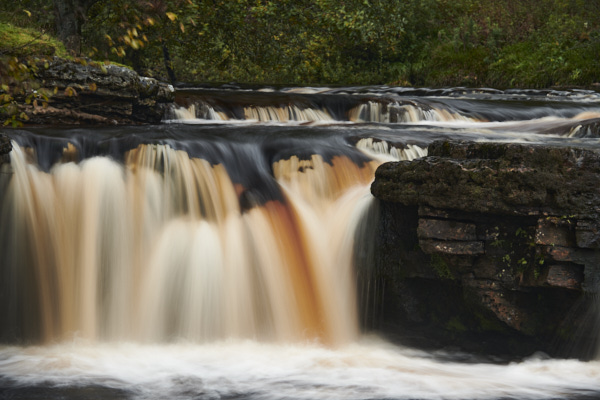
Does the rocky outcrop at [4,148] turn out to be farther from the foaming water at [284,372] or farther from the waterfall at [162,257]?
the foaming water at [284,372]

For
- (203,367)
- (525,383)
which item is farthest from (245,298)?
(525,383)

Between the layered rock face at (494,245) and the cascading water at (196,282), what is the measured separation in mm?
322

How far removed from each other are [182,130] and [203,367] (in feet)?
13.3

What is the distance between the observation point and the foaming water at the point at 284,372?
209 inches

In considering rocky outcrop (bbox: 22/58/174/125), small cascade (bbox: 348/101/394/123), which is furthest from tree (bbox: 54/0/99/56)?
small cascade (bbox: 348/101/394/123)

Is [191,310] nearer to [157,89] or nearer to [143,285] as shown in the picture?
[143,285]

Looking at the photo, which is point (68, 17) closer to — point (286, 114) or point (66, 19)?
point (66, 19)

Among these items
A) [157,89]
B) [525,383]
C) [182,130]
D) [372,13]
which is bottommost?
[525,383]

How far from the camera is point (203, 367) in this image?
5938 millimetres

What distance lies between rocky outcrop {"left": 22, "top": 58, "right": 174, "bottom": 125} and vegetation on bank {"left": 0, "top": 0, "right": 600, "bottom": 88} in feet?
1.42

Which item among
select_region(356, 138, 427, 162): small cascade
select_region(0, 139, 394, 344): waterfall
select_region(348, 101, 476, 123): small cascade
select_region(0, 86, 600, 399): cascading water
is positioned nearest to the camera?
select_region(0, 86, 600, 399): cascading water

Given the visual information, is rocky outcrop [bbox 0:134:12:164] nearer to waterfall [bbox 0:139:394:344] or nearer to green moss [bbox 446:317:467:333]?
waterfall [bbox 0:139:394:344]

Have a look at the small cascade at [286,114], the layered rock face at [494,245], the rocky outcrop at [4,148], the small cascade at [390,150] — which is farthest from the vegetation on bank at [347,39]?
the layered rock face at [494,245]

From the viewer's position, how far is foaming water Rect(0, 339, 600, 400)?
5.32 m
